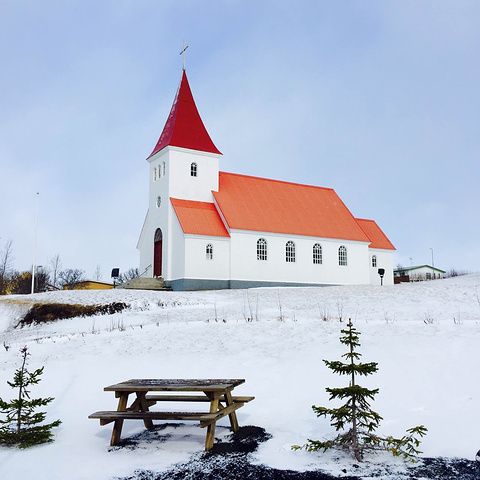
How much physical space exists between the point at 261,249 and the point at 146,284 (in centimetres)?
774

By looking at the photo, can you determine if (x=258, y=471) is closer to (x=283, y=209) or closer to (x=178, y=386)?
(x=178, y=386)

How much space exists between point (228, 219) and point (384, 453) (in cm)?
2623

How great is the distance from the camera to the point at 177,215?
3061cm

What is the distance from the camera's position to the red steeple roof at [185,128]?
3316 cm

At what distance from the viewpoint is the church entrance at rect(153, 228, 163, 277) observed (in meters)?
32.8

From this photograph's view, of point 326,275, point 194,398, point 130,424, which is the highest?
point 326,275

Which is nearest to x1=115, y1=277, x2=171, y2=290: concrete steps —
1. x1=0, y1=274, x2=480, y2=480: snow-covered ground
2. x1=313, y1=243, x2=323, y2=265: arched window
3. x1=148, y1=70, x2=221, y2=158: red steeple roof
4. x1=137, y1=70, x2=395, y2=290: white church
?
x1=137, y1=70, x2=395, y2=290: white church

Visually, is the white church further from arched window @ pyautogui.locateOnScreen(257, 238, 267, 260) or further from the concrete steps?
the concrete steps

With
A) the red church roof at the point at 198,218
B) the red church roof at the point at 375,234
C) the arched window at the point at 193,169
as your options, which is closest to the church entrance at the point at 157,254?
the red church roof at the point at 198,218

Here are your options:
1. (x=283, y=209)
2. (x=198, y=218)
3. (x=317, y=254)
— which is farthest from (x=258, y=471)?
(x=283, y=209)

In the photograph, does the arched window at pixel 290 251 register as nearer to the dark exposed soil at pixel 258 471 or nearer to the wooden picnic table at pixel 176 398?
the wooden picnic table at pixel 176 398

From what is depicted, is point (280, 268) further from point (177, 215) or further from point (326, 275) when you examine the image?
point (177, 215)

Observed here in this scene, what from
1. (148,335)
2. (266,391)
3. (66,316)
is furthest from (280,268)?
(266,391)

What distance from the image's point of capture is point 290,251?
34.2 m
